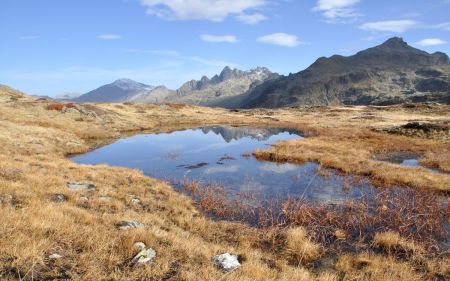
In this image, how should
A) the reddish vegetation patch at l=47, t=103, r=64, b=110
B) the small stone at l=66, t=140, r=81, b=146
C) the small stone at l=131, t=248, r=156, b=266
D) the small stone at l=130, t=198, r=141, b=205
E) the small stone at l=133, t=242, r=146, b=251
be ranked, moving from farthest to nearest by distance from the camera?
the reddish vegetation patch at l=47, t=103, r=64, b=110, the small stone at l=66, t=140, r=81, b=146, the small stone at l=130, t=198, r=141, b=205, the small stone at l=133, t=242, r=146, b=251, the small stone at l=131, t=248, r=156, b=266

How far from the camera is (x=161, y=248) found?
10211 millimetres

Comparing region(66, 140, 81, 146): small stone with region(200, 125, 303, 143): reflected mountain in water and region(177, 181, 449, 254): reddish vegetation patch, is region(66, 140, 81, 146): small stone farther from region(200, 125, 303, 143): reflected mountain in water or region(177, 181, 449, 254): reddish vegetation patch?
region(177, 181, 449, 254): reddish vegetation patch

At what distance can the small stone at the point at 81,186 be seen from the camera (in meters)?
17.9

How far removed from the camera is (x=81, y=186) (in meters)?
18.4

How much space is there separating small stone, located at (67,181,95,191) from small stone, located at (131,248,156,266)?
9385mm

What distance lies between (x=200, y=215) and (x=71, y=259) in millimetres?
8926

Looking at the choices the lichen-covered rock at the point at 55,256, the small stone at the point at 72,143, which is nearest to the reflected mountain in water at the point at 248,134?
the small stone at the point at 72,143

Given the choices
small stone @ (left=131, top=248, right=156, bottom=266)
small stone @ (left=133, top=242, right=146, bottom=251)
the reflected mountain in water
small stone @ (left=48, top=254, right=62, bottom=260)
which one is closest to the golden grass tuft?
small stone @ (left=131, top=248, right=156, bottom=266)

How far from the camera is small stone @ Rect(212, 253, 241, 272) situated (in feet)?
32.3

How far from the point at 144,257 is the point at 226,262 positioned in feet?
7.81

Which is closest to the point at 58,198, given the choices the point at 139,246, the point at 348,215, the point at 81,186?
the point at 81,186

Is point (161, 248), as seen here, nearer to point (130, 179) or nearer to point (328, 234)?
point (328, 234)

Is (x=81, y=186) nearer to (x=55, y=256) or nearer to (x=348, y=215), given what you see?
(x=55, y=256)

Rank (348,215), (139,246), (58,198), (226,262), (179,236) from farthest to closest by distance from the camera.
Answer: (348,215)
(58,198)
(179,236)
(226,262)
(139,246)
